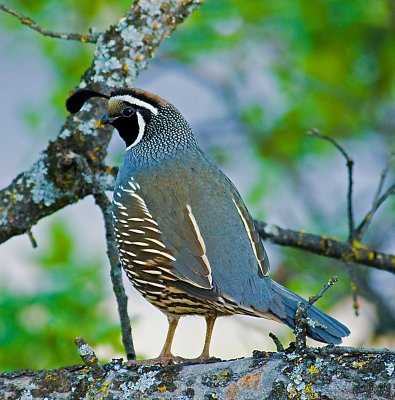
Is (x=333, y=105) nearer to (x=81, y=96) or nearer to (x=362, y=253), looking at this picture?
(x=362, y=253)

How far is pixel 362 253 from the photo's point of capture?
4262 mm

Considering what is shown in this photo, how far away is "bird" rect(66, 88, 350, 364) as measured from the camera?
3459mm

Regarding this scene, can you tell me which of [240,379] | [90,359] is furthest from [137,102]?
[240,379]

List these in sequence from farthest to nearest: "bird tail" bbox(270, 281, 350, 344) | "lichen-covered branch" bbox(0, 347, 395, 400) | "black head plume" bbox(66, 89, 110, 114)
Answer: "black head plume" bbox(66, 89, 110, 114) → "bird tail" bbox(270, 281, 350, 344) → "lichen-covered branch" bbox(0, 347, 395, 400)

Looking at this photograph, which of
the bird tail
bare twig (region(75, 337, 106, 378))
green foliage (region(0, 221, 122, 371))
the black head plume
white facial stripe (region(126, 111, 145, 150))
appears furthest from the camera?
green foliage (region(0, 221, 122, 371))

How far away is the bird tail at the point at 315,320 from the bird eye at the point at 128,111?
1180 millimetres

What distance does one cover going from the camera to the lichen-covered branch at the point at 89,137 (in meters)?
3.86

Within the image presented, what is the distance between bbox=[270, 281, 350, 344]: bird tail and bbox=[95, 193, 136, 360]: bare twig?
2.35ft

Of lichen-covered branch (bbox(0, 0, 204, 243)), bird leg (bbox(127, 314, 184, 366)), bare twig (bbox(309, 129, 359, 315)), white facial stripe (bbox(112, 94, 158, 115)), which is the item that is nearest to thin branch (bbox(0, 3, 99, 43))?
lichen-covered branch (bbox(0, 0, 204, 243))

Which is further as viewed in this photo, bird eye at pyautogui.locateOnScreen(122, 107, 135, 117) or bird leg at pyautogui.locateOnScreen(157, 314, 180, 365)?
bird eye at pyautogui.locateOnScreen(122, 107, 135, 117)

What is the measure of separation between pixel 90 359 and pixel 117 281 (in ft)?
3.31

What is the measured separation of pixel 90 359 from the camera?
287cm

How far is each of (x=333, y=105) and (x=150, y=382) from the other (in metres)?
4.96

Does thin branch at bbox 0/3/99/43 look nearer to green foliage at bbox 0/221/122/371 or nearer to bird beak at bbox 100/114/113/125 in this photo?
bird beak at bbox 100/114/113/125
